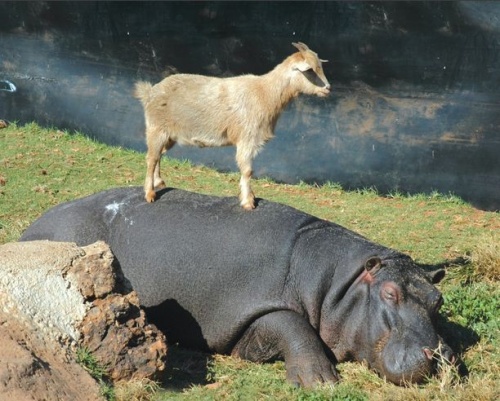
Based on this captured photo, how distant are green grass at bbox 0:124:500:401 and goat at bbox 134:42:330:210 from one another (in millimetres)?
1647

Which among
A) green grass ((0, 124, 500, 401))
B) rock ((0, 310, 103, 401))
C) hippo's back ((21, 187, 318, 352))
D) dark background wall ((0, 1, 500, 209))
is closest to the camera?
rock ((0, 310, 103, 401))

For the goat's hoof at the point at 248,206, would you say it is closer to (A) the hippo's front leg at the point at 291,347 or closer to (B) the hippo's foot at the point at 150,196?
(B) the hippo's foot at the point at 150,196

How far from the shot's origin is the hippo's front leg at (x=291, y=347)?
696cm

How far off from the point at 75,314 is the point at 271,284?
159cm

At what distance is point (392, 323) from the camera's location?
7051 mm

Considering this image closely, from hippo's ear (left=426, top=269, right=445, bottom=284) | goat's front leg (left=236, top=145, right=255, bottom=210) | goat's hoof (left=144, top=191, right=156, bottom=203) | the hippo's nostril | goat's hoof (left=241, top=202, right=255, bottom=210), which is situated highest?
goat's front leg (left=236, top=145, right=255, bottom=210)

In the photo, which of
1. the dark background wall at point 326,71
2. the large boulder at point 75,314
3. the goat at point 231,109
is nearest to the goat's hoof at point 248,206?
the goat at point 231,109

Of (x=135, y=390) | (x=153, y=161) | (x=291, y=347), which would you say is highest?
(x=153, y=161)

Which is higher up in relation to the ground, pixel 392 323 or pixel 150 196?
pixel 150 196

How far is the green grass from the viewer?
22.0 ft

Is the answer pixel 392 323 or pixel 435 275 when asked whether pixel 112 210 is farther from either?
pixel 435 275

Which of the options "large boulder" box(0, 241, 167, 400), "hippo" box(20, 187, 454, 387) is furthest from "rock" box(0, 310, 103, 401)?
"hippo" box(20, 187, 454, 387)

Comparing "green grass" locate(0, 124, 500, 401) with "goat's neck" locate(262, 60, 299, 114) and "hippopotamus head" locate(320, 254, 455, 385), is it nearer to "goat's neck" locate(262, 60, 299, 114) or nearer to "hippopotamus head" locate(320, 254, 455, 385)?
"hippopotamus head" locate(320, 254, 455, 385)

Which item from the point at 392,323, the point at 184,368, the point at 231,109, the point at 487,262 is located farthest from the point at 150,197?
the point at 487,262
